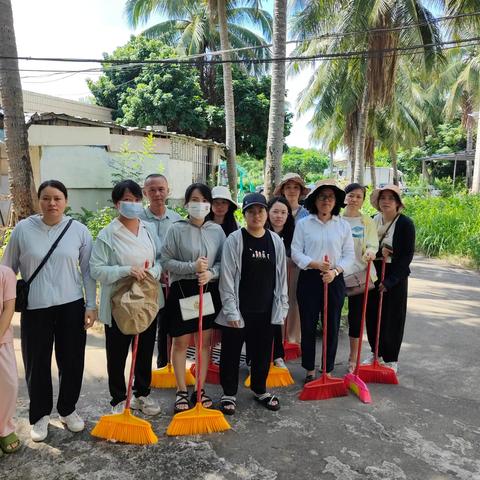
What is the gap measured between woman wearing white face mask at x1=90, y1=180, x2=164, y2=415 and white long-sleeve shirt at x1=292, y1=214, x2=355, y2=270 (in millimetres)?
1251

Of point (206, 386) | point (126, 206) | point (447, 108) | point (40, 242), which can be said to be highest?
point (447, 108)

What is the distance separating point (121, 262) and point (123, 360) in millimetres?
704

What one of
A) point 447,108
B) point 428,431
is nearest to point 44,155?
point 428,431

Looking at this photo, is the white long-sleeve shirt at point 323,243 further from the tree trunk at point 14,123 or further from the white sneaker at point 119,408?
the tree trunk at point 14,123

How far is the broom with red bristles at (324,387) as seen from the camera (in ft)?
11.9

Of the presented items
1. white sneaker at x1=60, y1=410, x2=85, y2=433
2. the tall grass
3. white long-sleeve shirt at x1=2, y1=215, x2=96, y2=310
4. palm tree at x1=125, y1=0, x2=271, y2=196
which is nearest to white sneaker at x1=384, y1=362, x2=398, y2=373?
white sneaker at x1=60, y1=410, x2=85, y2=433

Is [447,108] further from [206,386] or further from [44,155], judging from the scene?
[206,386]

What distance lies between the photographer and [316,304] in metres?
3.74

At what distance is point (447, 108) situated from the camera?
981 inches

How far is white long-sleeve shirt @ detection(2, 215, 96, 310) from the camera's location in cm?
280

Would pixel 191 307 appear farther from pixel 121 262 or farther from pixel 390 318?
pixel 390 318

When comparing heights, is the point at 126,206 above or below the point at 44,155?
below

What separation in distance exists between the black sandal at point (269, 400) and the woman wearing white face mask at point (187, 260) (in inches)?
17.4

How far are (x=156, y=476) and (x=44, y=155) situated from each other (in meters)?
9.64
